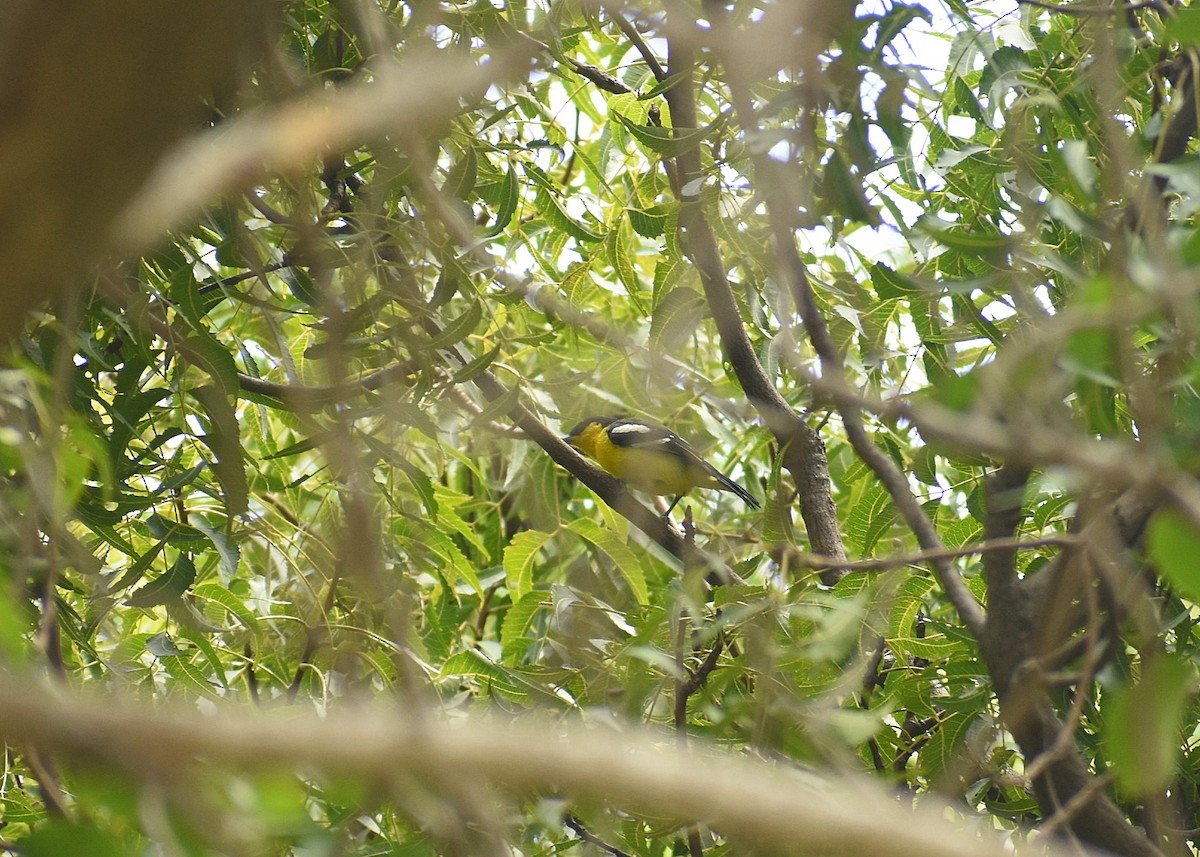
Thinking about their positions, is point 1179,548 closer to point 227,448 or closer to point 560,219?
point 227,448

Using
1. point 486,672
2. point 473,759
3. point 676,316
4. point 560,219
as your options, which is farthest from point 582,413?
point 473,759

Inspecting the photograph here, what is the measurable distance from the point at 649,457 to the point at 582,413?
93cm

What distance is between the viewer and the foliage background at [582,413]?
79cm

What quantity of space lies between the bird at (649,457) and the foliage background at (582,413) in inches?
14.0

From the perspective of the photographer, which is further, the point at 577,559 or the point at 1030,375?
the point at 577,559

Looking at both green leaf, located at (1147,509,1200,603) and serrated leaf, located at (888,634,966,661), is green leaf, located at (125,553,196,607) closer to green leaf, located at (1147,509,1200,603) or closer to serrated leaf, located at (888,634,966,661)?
serrated leaf, located at (888,634,966,661)

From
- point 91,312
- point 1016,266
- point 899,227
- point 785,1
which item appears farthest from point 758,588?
point 91,312

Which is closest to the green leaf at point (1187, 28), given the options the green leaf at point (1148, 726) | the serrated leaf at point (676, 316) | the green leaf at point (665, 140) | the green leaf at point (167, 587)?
the green leaf at point (1148, 726)

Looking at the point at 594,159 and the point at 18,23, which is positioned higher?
the point at 594,159

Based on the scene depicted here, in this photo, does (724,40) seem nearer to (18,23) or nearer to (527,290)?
(18,23)

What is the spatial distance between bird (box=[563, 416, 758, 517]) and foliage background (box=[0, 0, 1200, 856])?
356mm

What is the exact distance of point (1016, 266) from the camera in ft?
6.53

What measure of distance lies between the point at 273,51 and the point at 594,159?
257 centimetres

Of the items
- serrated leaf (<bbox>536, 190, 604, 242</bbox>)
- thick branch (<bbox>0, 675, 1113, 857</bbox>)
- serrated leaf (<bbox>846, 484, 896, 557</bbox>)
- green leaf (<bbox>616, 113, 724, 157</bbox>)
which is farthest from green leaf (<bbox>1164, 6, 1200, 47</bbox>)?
serrated leaf (<bbox>536, 190, 604, 242</bbox>)
